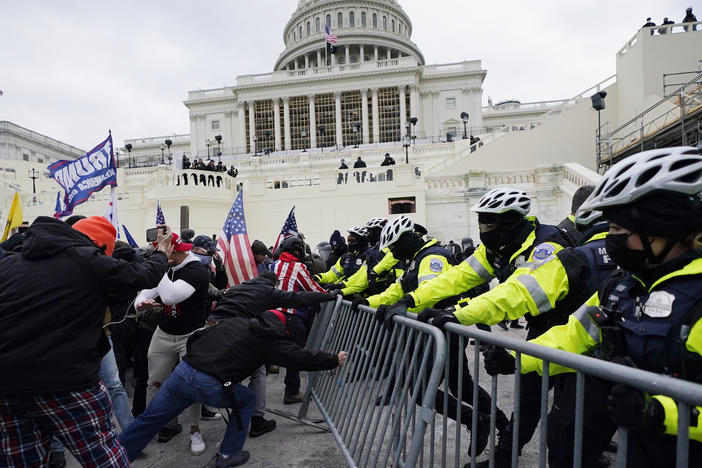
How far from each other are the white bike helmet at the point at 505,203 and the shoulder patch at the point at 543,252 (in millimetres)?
451

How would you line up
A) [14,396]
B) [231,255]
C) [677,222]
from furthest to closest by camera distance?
1. [231,255]
2. [14,396]
3. [677,222]

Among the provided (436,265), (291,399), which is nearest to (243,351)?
(436,265)

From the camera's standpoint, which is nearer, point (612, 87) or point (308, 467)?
point (308, 467)

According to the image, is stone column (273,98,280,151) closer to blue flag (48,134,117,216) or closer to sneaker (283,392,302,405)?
blue flag (48,134,117,216)

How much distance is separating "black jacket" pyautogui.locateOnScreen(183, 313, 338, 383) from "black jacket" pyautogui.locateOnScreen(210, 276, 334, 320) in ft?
0.44

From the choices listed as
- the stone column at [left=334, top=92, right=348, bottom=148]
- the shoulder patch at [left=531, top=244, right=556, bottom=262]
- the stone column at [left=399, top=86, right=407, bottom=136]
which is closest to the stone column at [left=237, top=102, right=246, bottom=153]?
the stone column at [left=334, top=92, right=348, bottom=148]

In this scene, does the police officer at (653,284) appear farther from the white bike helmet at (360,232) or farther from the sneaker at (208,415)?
the white bike helmet at (360,232)

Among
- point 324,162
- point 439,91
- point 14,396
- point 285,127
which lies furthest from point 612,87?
point 285,127

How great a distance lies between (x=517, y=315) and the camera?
2529 mm

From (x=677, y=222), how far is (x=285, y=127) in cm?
5953

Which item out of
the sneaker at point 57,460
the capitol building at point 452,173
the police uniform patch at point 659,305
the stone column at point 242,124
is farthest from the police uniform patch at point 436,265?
the stone column at point 242,124

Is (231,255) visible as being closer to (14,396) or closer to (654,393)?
(14,396)

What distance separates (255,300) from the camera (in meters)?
3.69

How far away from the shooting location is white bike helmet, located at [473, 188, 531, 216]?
3025 mm
